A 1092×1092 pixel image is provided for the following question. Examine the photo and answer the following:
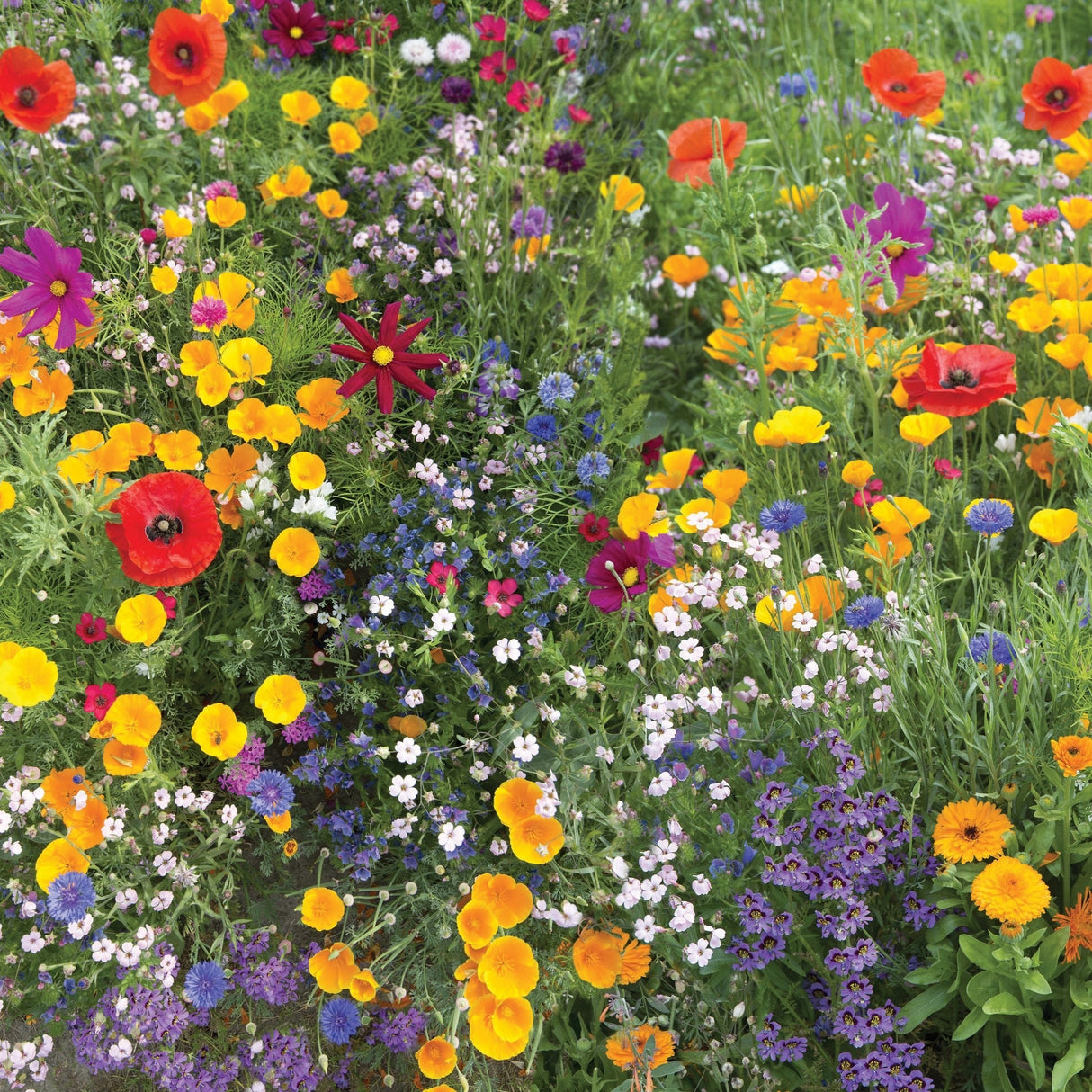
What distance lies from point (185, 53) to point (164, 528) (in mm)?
1081

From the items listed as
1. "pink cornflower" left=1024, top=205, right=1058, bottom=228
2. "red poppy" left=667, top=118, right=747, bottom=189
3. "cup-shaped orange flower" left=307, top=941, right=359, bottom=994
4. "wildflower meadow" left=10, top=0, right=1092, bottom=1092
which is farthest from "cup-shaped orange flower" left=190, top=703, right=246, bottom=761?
"pink cornflower" left=1024, top=205, right=1058, bottom=228

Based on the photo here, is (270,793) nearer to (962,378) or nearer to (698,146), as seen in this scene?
(962,378)

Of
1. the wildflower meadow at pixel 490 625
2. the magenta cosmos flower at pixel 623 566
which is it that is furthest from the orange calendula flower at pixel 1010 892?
the magenta cosmos flower at pixel 623 566

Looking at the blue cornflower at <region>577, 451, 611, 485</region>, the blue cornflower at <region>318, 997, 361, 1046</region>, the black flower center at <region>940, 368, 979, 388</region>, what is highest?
the black flower center at <region>940, 368, 979, 388</region>

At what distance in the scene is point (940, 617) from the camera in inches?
77.5

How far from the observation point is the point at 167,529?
1907mm

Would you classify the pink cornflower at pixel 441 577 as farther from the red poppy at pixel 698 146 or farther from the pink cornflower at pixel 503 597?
the red poppy at pixel 698 146

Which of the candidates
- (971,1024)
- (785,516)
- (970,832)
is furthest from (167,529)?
(971,1024)

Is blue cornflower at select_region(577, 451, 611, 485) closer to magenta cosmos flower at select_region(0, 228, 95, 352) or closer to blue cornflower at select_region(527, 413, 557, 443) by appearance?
blue cornflower at select_region(527, 413, 557, 443)

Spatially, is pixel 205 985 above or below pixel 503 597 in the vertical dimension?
below

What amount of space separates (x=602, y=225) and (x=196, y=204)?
0.95 metres

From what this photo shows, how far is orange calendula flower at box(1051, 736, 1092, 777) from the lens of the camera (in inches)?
63.6

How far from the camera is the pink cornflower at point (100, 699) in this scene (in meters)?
1.88

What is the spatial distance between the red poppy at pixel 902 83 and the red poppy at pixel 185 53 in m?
1.50
